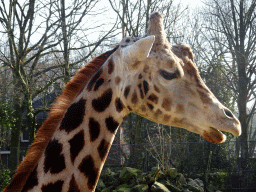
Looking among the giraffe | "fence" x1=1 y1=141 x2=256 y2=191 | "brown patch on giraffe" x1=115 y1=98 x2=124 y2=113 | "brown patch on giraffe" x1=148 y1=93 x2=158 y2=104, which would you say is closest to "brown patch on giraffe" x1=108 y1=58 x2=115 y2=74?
the giraffe

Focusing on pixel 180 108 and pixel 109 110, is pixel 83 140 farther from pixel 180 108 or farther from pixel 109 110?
pixel 180 108

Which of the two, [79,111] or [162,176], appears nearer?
[79,111]

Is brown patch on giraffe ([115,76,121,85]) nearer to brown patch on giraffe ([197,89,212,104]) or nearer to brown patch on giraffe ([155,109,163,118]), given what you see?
brown patch on giraffe ([155,109,163,118])

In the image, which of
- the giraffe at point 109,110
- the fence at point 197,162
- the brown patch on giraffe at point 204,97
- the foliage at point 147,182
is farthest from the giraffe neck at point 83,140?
the fence at point 197,162

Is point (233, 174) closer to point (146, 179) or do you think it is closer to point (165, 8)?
point (146, 179)

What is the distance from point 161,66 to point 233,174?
42.3 feet

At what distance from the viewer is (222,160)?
14.2 metres

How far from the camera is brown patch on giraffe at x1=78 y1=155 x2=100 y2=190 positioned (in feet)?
6.04

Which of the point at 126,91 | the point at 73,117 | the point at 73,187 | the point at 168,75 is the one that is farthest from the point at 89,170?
the point at 168,75

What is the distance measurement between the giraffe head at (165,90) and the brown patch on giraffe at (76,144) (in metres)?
0.40

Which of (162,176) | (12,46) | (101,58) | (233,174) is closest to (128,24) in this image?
(12,46)

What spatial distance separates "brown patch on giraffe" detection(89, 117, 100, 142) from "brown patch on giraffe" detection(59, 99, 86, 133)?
0.07 m

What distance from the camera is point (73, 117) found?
195 centimetres

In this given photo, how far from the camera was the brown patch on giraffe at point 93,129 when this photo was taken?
1926 millimetres
